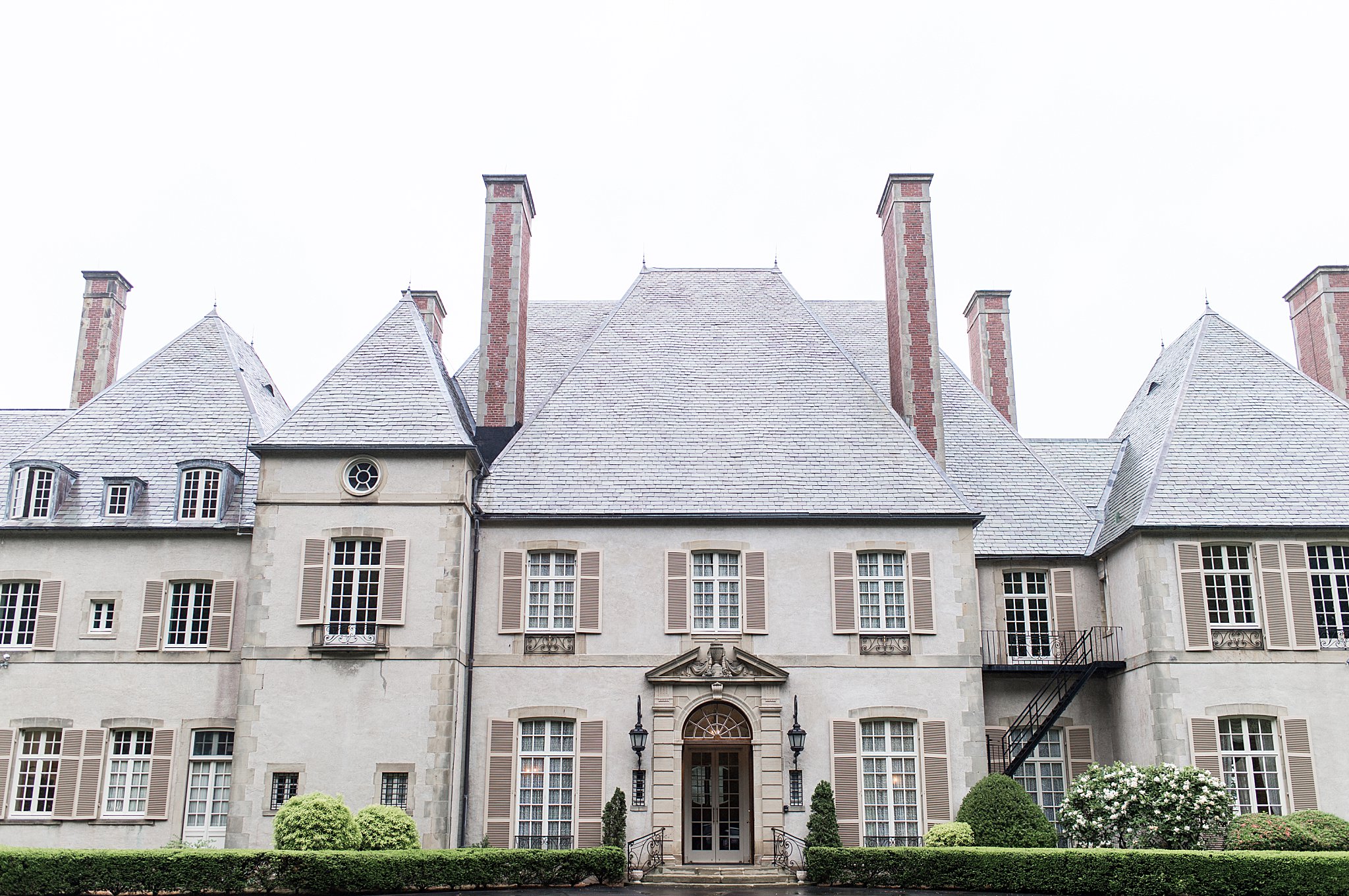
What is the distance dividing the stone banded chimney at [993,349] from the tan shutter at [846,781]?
11601 mm

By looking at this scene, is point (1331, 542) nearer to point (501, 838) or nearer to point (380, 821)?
point (501, 838)

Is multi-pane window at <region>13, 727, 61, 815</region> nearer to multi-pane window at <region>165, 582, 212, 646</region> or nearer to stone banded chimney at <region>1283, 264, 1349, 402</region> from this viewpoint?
multi-pane window at <region>165, 582, 212, 646</region>

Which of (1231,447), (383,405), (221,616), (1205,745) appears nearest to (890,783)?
(1205,745)

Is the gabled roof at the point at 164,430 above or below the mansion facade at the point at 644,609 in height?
above

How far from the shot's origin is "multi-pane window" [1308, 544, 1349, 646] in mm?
21625

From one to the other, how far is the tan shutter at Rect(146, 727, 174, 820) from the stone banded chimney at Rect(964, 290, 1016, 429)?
66.7 ft

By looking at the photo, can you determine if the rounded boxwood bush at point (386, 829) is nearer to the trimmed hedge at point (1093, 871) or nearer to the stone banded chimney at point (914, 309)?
the trimmed hedge at point (1093, 871)

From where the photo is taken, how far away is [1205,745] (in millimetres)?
21000

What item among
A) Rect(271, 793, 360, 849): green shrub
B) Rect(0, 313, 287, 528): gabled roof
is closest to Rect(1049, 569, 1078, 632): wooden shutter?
Rect(271, 793, 360, 849): green shrub

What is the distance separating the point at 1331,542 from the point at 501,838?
1611 centimetres

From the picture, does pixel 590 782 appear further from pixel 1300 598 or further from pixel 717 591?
pixel 1300 598

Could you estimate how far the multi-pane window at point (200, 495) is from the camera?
76.7 feet

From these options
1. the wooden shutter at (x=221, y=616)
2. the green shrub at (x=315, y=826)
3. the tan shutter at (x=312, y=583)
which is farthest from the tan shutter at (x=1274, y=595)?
the wooden shutter at (x=221, y=616)

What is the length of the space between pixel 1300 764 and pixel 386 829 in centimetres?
1581
